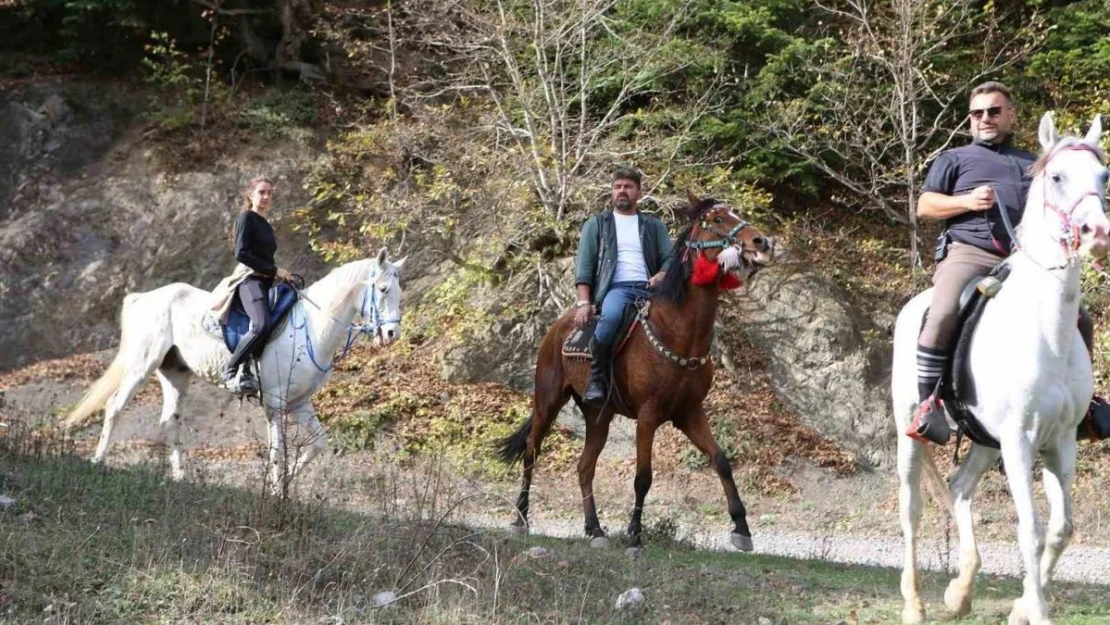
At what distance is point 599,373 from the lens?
1017 centimetres

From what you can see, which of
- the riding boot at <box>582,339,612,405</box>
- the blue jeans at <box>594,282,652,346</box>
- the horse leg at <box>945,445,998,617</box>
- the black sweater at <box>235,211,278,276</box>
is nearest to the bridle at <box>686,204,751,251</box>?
the blue jeans at <box>594,282,652,346</box>

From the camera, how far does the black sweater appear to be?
38.4 feet

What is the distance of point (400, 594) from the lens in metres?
6.60

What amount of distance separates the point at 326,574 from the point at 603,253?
4498 millimetres

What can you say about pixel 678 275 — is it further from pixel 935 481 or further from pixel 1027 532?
pixel 1027 532

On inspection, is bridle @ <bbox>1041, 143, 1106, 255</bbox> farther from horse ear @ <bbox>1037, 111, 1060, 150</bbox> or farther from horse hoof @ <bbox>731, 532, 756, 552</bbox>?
horse hoof @ <bbox>731, 532, 756, 552</bbox>

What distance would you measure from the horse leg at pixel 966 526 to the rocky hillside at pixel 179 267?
8.69 m

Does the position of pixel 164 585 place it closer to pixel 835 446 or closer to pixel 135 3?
pixel 835 446

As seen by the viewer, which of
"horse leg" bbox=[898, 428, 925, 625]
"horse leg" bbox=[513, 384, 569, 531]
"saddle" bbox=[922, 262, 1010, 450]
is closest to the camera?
"saddle" bbox=[922, 262, 1010, 450]

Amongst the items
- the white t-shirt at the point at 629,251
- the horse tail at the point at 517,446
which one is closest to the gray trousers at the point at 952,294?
the white t-shirt at the point at 629,251

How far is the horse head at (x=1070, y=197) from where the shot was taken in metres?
5.82

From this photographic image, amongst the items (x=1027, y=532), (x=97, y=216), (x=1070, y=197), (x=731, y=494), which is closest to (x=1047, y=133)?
(x=1070, y=197)

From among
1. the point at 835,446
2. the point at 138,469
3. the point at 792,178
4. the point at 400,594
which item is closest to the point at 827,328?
the point at 835,446

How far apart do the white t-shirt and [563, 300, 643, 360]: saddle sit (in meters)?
0.34
